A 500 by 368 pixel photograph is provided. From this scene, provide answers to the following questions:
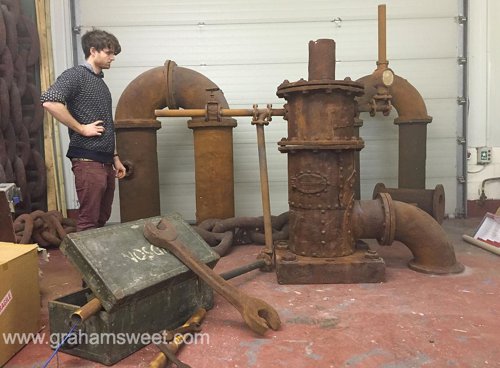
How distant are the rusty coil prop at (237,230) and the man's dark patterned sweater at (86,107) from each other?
1.10 m

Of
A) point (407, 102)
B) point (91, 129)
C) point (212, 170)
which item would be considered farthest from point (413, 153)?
point (91, 129)

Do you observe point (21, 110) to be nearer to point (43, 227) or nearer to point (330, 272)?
point (43, 227)

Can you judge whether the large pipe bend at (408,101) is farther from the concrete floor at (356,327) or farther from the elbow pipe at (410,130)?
the concrete floor at (356,327)

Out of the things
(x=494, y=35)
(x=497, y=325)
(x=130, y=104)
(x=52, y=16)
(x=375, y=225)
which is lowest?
(x=497, y=325)

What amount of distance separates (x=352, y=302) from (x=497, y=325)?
73 centimetres

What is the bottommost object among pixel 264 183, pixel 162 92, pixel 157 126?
pixel 264 183

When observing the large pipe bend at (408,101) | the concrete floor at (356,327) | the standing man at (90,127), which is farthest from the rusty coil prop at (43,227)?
the large pipe bend at (408,101)

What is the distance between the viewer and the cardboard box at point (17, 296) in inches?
71.6

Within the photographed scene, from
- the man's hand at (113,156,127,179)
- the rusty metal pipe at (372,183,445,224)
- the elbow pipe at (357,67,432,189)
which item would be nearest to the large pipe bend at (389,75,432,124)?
the elbow pipe at (357,67,432,189)

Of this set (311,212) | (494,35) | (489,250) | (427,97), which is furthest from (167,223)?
(494,35)

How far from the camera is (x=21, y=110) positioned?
4.04m

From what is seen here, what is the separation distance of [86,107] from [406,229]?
7.61 feet

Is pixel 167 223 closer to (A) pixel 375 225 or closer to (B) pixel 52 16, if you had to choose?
(A) pixel 375 225

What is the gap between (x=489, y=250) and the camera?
11.5 ft
